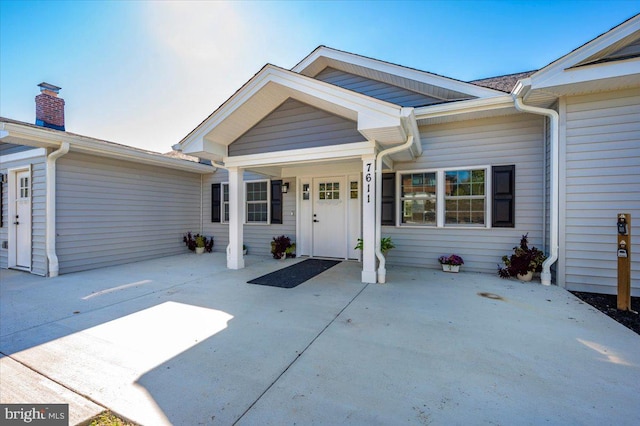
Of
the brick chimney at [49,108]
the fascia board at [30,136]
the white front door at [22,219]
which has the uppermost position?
the brick chimney at [49,108]

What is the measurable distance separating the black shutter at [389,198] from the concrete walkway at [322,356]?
2235mm

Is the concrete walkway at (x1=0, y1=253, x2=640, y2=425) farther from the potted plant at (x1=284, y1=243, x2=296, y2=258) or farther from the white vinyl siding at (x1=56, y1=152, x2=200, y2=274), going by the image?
the potted plant at (x1=284, y1=243, x2=296, y2=258)

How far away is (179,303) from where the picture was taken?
377 cm

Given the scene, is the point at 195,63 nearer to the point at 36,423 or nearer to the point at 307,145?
the point at 307,145

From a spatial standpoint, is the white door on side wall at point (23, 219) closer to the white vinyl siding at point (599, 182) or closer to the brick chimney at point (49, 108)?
the brick chimney at point (49, 108)

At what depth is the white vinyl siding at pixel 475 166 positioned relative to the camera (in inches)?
202

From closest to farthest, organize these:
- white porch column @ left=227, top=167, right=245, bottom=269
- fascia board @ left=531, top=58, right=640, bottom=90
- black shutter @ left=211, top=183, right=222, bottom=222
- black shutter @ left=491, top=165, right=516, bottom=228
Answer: fascia board @ left=531, top=58, right=640, bottom=90 → black shutter @ left=491, top=165, right=516, bottom=228 → white porch column @ left=227, top=167, right=245, bottom=269 → black shutter @ left=211, top=183, right=222, bottom=222

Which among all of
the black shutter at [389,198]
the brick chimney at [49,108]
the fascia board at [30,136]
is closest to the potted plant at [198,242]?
the fascia board at [30,136]

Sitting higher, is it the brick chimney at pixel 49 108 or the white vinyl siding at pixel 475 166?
the brick chimney at pixel 49 108

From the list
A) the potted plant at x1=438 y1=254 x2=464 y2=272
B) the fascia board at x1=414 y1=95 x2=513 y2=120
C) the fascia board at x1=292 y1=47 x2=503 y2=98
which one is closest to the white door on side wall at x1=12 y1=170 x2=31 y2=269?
the fascia board at x1=292 y1=47 x2=503 y2=98

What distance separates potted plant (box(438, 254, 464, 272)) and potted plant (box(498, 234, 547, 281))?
715 mm

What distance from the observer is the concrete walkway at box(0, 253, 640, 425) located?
171 cm

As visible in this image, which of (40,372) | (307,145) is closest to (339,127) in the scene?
(307,145)

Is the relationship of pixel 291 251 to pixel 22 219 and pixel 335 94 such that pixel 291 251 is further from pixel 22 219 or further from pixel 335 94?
pixel 22 219
